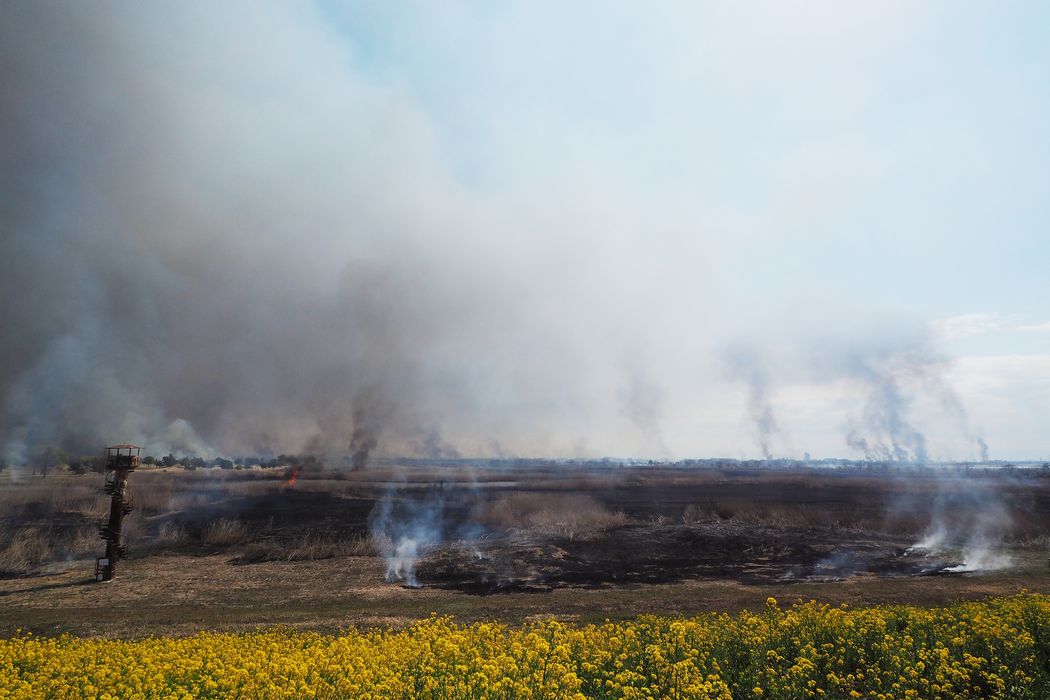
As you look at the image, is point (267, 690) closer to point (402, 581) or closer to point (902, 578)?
point (402, 581)

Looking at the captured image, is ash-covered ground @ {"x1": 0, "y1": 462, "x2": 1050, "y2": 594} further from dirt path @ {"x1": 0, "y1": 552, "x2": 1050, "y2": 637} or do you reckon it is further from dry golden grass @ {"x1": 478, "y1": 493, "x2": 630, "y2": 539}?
dirt path @ {"x1": 0, "y1": 552, "x2": 1050, "y2": 637}

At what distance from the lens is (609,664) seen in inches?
426

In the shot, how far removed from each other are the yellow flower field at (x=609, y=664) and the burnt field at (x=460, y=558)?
10210 millimetres

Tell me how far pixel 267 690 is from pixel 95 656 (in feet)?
20.4

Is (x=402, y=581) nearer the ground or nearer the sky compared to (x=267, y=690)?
nearer the ground

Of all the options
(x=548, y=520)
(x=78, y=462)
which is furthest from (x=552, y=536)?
(x=78, y=462)

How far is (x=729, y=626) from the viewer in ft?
44.5

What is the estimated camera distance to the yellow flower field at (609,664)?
29.8ft

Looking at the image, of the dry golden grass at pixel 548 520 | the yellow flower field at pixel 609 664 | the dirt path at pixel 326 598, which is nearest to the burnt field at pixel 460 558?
the dirt path at pixel 326 598

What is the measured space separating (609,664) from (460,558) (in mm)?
26373

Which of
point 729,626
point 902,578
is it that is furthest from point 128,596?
point 902,578

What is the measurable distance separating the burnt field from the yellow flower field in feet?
33.5

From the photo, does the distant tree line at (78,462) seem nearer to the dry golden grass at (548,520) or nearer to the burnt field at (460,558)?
the burnt field at (460,558)

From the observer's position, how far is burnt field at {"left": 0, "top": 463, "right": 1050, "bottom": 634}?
80.4ft
